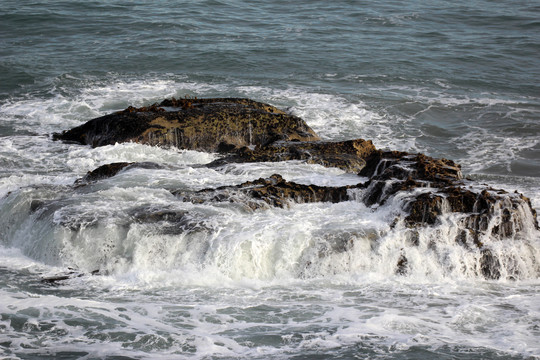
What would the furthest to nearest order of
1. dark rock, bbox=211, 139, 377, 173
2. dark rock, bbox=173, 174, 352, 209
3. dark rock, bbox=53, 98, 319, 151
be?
dark rock, bbox=53, 98, 319, 151
dark rock, bbox=211, 139, 377, 173
dark rock, bbox=173, 174, 352, 209

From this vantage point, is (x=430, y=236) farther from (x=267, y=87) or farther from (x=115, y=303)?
(x=267, y=87)

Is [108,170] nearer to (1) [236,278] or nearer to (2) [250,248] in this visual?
(2) [250,248]

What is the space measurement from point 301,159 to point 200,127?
2.28 m

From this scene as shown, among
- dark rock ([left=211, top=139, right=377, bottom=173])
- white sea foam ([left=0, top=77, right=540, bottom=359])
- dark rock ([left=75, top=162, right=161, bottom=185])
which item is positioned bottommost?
white sea foam ([left=0, top=77, right=540, bottom=359])

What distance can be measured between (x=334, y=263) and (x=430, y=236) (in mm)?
1286

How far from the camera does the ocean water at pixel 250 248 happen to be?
302 inches

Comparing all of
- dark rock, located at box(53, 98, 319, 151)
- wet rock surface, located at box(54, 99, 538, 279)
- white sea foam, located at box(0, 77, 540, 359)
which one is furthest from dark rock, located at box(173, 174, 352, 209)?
dark rock, located at box(53, 98, 319, 151)

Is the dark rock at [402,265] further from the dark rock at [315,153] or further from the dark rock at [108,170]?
the dark rock at [108,170]

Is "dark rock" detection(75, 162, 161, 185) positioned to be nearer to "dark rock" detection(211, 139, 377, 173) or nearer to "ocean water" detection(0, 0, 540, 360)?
"ocean water" detection(0, 0, 540, 360)

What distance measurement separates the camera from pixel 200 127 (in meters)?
13.5

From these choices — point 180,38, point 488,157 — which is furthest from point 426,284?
point 180,38

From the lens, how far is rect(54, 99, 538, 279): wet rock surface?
30.5 ft

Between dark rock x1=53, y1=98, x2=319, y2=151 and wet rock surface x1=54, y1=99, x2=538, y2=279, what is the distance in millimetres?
19

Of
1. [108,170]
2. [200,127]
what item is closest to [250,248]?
[108,170]
